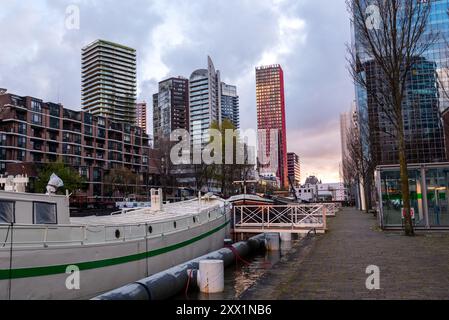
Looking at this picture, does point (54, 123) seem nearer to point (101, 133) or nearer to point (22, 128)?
point (22, 128)

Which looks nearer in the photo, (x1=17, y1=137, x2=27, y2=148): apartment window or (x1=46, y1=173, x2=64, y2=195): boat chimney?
(x1=46, y1=173, x2=64, y2=195): boat chimney

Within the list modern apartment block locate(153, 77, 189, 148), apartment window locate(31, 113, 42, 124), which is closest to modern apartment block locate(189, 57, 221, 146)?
modern apartment block locate(153, 77, 189, 148)

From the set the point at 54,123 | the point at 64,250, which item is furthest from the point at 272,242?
the point at 54,123

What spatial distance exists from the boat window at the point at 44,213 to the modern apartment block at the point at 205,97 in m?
93.1

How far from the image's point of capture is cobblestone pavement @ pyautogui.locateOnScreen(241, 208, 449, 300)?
859 cm

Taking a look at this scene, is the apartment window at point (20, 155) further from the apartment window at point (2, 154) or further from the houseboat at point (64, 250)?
the houseboat at point (64, 250)

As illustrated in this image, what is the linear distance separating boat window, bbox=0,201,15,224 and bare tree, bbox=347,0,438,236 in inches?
677

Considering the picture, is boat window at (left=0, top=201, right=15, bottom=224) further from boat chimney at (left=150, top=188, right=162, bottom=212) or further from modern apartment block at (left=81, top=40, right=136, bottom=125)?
modern apartment block at (left=81, top=40, right=136, bottom=125)

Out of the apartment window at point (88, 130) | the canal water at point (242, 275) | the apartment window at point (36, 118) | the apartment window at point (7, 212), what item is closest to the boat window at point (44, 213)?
the apartment window at point (7, 212)

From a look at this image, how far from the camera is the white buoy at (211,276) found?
1117 centimetres

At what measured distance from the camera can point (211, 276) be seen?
11258 millimetres

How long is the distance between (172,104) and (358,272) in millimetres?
133772

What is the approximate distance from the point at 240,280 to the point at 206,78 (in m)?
114
